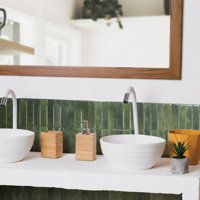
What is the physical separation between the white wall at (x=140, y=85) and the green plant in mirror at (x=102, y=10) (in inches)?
12.8

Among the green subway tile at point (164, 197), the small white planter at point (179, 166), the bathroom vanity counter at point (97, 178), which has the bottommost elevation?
the green subway tile at point (164, 197)

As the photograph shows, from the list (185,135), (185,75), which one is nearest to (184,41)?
(185,75)

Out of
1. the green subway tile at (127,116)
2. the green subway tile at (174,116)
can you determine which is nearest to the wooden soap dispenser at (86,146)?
the green subway tile at (127,116)

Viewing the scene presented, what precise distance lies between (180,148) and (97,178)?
0.40 metres

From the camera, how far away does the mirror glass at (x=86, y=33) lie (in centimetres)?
254

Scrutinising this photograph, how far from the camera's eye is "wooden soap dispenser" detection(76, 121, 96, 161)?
2477 millimetres

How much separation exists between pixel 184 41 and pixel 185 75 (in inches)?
6.7

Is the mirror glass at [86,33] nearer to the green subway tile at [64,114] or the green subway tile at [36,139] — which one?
the green subway tile at [64,114]

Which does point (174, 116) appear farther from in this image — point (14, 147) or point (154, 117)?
point (14, 147)

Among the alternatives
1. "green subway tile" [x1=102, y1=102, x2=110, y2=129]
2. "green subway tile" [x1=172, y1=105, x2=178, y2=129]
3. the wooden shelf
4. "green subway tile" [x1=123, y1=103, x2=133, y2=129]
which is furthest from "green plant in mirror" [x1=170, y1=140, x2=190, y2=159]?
the wooden shelf

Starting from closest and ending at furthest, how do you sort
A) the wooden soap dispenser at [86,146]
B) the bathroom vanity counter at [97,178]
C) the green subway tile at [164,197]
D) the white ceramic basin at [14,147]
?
the bathroom vanity counter at [97,178] → the white ceramic basin at [14,147] → the wooden soap dispenser at [86,146] → the green subway tile at [164,197]

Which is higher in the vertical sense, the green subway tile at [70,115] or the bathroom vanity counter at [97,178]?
the green subway tile at [70,115]

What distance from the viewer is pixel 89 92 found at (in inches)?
104

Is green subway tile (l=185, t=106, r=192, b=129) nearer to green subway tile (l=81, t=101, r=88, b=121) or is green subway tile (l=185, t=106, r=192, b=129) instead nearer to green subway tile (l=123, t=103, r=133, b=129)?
green subway tile (l=123, t=103, r=133, b=129)
